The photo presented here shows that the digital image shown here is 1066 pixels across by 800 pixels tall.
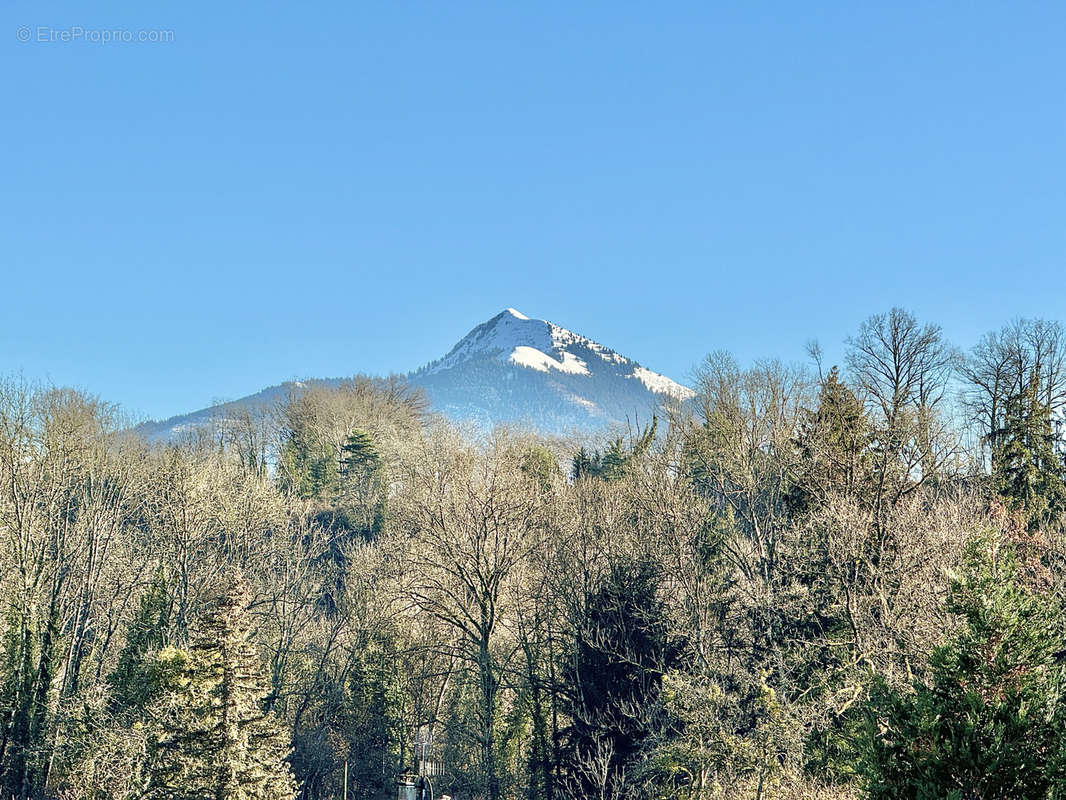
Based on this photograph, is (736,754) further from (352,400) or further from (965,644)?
(352,400)

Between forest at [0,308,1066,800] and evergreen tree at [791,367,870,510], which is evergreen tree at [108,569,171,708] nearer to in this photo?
forest at [0,308,1066,800]

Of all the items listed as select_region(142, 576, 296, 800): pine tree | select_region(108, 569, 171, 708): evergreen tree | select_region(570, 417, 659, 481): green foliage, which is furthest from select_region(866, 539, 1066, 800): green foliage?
select_region(570, 417, 659, 481): green foliage

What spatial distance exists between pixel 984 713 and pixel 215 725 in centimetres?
1974

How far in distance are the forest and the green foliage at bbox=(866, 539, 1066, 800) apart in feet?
0.10

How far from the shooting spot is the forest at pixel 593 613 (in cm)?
1758

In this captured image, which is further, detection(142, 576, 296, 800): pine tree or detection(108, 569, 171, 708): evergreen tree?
detection(108, 569, 171, 708): evergreen tree

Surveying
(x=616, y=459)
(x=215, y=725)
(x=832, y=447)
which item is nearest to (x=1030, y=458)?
(x=832, y=447)

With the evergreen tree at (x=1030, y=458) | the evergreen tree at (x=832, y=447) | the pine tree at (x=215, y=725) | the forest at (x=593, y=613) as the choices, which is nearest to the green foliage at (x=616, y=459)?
the forest at (x=593, y=613)

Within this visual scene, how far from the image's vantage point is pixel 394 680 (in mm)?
37656

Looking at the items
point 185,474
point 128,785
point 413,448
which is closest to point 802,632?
point 128,785

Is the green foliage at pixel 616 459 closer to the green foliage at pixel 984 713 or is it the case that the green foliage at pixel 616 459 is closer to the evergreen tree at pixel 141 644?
the evergreen tree at pixel 141 644

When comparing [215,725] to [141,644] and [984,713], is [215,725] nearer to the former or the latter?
[141,644]

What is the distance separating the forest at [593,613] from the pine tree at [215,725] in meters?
0.08

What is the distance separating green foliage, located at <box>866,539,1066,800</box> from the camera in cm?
933
